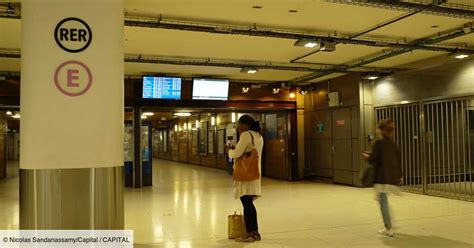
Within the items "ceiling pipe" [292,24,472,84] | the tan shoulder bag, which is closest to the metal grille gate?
"ceiling pipe" [292,24,472,84]

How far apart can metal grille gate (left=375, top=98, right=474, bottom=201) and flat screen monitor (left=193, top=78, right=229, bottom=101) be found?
13.3 feet

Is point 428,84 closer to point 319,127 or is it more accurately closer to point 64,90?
point 319,127

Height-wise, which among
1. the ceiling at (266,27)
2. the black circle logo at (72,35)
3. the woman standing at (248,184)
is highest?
the ceiling at (266,27)

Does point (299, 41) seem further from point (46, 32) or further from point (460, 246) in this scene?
point (46, 32)

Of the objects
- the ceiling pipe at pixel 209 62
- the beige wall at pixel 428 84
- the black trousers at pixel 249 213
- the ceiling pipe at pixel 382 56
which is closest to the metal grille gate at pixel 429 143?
the beige wall at pixel 428 84

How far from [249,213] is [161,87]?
6.26 metres

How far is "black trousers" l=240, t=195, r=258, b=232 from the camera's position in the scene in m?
4.81

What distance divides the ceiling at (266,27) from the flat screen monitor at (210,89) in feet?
2.26

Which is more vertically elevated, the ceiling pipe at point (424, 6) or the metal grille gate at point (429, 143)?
the ceiling pipe at point (424, 6)

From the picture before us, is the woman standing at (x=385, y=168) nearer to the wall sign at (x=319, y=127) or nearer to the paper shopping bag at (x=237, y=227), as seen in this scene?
the paper shopping bag at (x=237, y=227)

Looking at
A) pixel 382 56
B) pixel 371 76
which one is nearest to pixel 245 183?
pixel 382 56

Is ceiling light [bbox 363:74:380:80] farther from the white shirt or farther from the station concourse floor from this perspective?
the white shirt

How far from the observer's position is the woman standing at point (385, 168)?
16.5 feet

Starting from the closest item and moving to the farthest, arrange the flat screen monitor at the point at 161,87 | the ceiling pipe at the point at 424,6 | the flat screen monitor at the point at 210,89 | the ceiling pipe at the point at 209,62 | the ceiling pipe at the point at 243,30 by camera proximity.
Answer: the ceiling pipe at the point at 424,6 → the ceiling pipe at the point at 243,30 → the ceiling pipe at the point at 209,62 → the flat screen monitor at the point at 161,87 → the flat screen monitor at the point at 210,89
